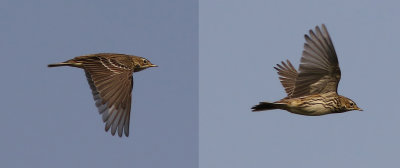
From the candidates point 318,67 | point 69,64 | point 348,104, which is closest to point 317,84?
point 318,67

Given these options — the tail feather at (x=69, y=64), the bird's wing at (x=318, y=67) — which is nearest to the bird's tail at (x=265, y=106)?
the bird's wing at (x=318, y=67)

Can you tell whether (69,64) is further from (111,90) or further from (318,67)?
(318,67)

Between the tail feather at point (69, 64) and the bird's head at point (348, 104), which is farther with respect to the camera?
the bird's head at point (348, 104)

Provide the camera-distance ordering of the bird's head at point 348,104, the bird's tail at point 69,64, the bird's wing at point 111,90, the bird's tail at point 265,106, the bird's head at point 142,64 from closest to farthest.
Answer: the bird's wing at point 111,90 < the bird's tail at point 265,106 < the bird's tail at point 69,64 < the bird's head at point 348,104 < the bird's head at point 142,64

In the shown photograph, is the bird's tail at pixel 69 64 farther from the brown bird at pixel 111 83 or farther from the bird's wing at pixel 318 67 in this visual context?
the bird's wing at pixel 318 67

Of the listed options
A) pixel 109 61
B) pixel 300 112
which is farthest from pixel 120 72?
pixel 300 112

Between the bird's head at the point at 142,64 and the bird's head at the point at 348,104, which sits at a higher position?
the bird's head at the point at 142,64

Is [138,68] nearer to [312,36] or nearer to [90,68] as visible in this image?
[90,68]
